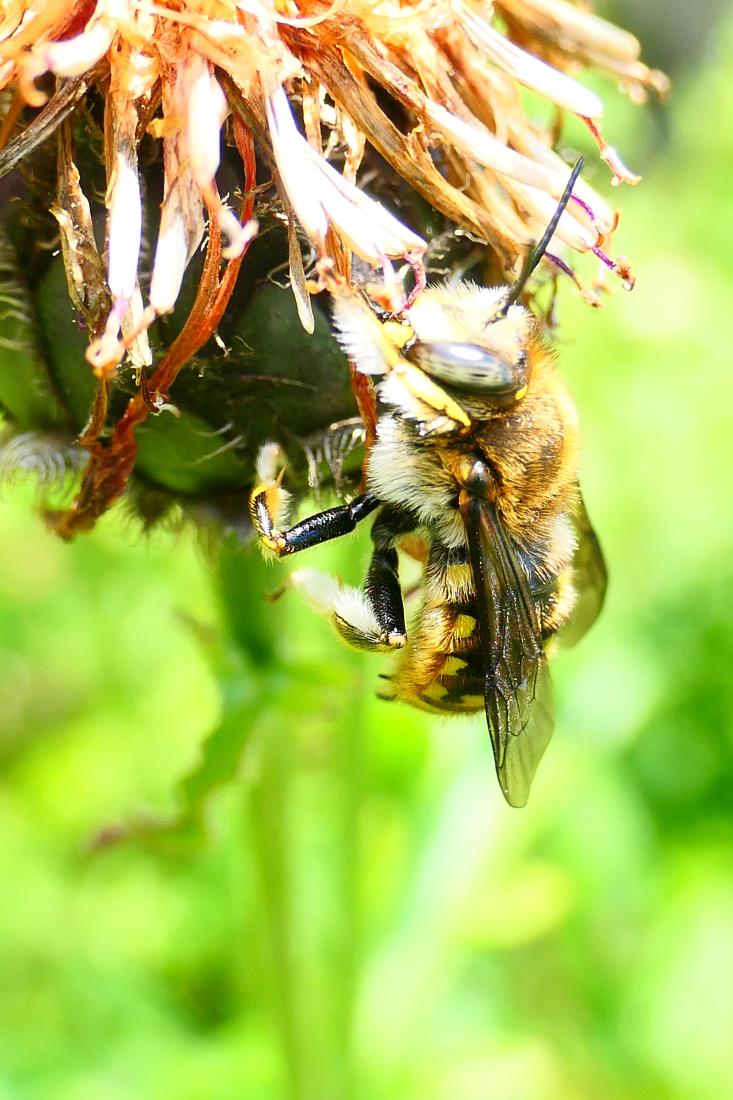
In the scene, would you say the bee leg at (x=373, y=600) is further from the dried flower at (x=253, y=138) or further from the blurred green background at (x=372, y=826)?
the dried flower at (x=253, y=138)

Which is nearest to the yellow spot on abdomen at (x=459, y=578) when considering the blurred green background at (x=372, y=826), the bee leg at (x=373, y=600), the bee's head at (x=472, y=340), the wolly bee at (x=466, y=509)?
the wolly bee at (x=466, y=509)

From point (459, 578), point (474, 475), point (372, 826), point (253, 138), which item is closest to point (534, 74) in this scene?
point (253, 138)

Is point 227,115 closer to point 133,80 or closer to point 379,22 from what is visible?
point 133,80

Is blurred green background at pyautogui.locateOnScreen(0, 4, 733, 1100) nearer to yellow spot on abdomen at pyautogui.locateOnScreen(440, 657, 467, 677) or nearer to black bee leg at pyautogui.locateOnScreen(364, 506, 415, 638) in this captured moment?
black bee leg at pyautogui.locateOnScreen(364, 506, 415, 638)

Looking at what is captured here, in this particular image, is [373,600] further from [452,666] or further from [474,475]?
[474,475]

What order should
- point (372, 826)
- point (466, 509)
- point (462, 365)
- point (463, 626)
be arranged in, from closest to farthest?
1. point (462, 365)
2. point (466, 509)
3. point (463, 626)
4. point (372, 826)

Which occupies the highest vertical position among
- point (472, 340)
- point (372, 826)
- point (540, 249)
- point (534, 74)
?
point (534, 74)
